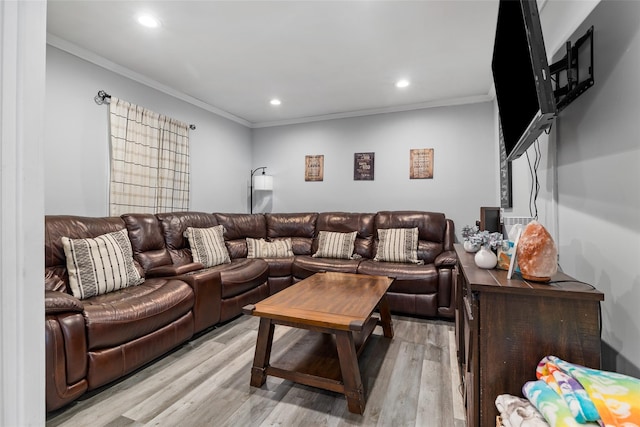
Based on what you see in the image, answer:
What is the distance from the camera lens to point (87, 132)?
2.77 metres

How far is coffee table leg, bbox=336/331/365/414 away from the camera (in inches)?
64.6

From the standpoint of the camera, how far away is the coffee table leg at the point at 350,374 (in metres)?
1.64

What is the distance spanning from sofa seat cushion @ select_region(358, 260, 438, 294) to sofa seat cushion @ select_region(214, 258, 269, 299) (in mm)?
1119

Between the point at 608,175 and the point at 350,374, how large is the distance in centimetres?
148

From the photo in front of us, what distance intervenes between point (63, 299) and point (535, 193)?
2873mm

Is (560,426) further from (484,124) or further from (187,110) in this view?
(187,110)

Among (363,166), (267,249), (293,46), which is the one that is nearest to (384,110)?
(363,166)

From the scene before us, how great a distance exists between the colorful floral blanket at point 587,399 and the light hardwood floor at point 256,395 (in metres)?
0.90

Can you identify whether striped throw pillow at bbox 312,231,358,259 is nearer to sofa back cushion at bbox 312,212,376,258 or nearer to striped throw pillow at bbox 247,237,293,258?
sofa back cushion at bbox 312,212,376,258

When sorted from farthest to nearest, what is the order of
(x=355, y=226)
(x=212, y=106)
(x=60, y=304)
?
1. (x=212, y=106)
2. (x=355, y=226)
3. (x=60, y=304)

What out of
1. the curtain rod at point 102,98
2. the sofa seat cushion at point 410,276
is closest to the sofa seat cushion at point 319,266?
the sofa seat cushion at point 410,276

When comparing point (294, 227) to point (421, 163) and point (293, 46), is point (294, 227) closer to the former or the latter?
point (421, 163)

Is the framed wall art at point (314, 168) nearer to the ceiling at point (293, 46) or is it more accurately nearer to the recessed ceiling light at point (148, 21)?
the ceiling at point (293, 46)

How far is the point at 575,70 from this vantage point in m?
1.29
